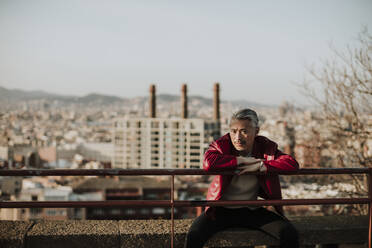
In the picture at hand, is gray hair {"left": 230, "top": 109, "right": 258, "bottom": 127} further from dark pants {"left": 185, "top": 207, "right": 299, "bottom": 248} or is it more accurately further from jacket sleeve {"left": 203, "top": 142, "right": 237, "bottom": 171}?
dark pants {"left": 185, "top": 207, "right": 299, "bottom": 248}

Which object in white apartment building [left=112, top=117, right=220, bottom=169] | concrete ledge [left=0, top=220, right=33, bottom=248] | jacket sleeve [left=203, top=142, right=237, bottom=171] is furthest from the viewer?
white apartment building [left=112, top=117, right=220, bottom=169]

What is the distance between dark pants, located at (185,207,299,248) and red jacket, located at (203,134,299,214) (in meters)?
0.10

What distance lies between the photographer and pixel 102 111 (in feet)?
449

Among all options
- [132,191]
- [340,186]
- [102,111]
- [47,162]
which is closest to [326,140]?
[340,186]

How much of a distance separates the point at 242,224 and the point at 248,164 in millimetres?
474

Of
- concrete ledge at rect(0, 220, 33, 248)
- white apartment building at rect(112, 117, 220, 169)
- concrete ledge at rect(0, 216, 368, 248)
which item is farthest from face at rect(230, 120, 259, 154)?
white apartment building at rect(112, 117, 220, 169)

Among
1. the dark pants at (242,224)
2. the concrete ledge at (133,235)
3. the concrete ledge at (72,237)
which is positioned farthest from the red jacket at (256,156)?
the concrete ledge at (72,237)

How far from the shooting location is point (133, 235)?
297cm

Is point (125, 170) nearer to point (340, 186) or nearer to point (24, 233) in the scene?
point (24, 233)

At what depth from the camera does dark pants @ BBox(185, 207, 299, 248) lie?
107 inches

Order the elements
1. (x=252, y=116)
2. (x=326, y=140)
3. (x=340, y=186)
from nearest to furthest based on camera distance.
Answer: (x=252, y=116)
(x=340, y=186)
(x=326, y=140)

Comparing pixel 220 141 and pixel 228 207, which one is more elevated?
pixel 220 141

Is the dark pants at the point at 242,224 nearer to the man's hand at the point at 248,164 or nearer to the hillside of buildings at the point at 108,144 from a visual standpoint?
the man's hand at the point at 248,164

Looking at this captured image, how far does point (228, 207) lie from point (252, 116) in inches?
27.7
